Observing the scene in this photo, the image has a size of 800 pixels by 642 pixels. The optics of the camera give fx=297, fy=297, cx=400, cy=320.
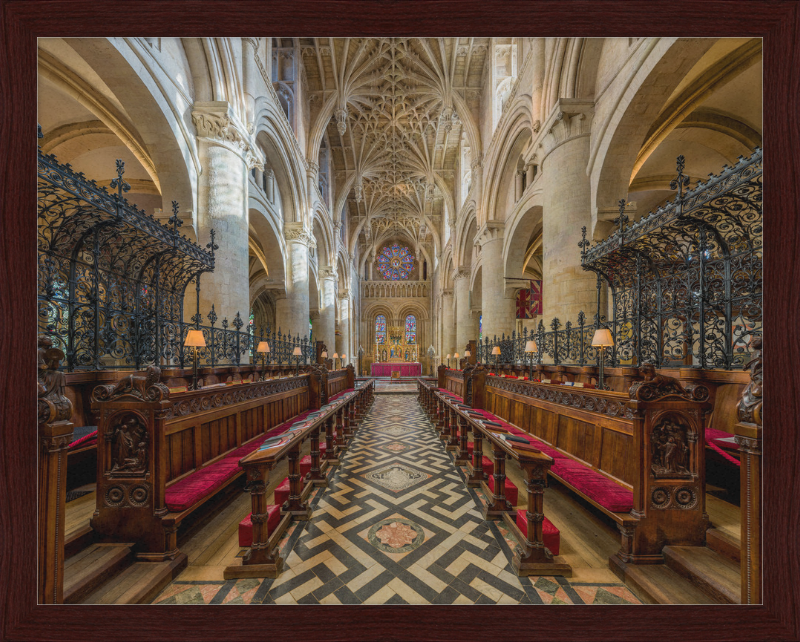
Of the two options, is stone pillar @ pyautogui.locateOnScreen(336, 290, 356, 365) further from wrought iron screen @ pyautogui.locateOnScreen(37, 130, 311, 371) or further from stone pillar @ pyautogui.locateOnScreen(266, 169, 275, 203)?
wrought iron screen @ pyautogui.locateOnScreen(37, 130, 311, 371)

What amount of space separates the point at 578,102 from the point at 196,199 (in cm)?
838

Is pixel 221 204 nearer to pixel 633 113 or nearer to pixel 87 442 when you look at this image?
pixel 87 442

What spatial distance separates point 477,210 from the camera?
12852 mm

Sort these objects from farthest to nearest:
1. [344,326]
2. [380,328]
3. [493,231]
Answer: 1. [380,328]
2. [344,326]
3. [493,231]

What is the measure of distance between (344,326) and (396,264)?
12.0m

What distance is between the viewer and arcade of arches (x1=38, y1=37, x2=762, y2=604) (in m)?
1.93

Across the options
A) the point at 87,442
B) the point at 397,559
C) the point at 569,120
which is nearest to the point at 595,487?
the point at 397,559

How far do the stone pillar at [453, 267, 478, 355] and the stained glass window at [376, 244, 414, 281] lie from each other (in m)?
14.3

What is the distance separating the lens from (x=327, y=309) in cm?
1659

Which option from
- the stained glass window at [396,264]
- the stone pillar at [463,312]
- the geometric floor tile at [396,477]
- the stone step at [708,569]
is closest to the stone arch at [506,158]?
the stone pillar at [463,312]

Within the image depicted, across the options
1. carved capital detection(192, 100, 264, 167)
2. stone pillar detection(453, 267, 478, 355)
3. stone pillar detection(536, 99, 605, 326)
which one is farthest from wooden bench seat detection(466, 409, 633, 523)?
stone pillar detection(453, 267, 478, 355)
